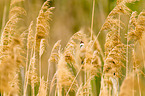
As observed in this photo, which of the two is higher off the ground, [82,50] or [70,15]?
[70,15]

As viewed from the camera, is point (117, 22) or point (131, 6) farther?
point (131, 6)

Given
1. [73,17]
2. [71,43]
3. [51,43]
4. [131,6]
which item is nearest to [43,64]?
[51,43]

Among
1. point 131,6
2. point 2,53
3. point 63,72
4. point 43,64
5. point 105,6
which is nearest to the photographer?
point 63,72

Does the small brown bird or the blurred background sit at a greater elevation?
the blurred background

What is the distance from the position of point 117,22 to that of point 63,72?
4.08ft

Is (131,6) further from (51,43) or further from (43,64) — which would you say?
(43,64)

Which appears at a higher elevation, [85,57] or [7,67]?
[85,57]

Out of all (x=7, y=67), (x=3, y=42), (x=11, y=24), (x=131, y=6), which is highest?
(x=131, y=6)

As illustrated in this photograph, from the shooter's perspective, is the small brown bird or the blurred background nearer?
the small brown bird

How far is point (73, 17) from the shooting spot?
5.70 metres

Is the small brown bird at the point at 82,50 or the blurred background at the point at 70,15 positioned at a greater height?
the blurred background at the point at 70,15

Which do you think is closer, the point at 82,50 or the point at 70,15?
the point at 82,50

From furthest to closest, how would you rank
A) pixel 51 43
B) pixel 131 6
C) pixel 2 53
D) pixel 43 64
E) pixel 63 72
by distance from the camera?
pixel 131 6 → pixel 51 43 → pixel 43 64 → pixel 2 53 → pixel 63 72

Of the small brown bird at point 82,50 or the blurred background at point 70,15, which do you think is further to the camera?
the blurred background at point 70,15
